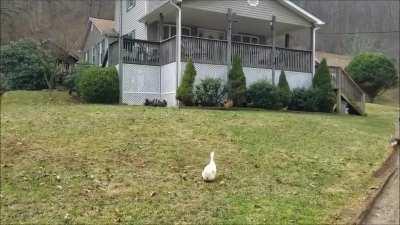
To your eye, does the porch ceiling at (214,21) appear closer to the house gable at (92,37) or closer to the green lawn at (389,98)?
the house gable at (92,37)

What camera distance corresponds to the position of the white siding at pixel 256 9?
70.5ft

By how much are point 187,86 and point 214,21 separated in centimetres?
556

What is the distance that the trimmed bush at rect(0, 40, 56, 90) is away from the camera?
25906 mm

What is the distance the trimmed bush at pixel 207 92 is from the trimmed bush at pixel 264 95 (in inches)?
50.9

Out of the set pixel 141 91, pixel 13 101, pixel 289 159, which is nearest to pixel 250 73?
pixel 141 91

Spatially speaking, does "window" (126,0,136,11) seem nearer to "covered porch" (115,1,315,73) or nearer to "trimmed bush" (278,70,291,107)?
"covered porch" (115,1,315,73)

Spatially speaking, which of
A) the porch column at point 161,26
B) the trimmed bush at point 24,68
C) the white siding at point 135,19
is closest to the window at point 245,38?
the white siding at point 135,19

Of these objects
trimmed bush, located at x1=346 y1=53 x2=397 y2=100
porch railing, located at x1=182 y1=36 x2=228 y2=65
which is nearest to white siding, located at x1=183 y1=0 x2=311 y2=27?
porch railing, located at x1=182 y1=36 x2=228 y2=65

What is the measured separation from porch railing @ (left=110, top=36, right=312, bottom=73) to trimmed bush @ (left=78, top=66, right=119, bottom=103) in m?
A: 0.92

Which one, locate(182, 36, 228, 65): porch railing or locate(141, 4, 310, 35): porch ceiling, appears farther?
locate(141, 4, 310, 35): porch ceiling

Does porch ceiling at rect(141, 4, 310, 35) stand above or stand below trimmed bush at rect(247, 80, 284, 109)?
above

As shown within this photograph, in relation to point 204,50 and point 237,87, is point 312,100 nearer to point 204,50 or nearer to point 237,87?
point 237,87

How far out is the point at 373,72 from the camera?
34.6 m

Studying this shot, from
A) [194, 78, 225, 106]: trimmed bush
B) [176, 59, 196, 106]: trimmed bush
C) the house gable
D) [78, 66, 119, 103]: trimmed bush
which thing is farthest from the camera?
the house gable
